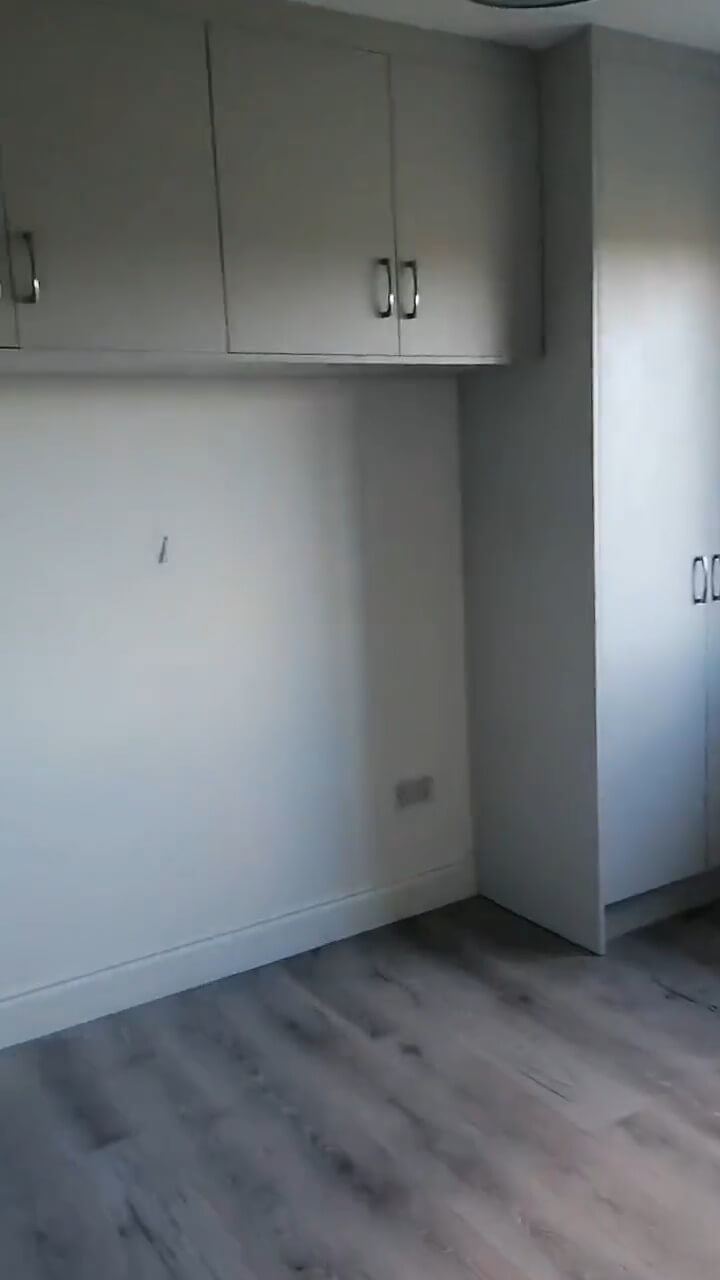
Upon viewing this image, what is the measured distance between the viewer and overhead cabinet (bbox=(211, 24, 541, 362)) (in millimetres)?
2570

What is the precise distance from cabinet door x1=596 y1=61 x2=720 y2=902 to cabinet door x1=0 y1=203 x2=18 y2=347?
146 centimetres

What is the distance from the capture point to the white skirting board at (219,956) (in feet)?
9.46

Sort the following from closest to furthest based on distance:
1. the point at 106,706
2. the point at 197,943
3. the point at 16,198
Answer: the point at 16,198 < the point at 106,706 < the point at 197,943

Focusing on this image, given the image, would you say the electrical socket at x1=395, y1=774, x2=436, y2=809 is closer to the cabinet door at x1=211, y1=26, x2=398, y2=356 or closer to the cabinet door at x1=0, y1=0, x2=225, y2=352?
the cabinet door at x1=211, y1=26, x2=398, y2=356

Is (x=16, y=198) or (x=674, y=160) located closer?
(x=16, y=198)

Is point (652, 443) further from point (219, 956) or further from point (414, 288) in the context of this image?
point (219, 956)

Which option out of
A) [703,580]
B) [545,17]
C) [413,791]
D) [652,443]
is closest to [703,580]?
[703,580]

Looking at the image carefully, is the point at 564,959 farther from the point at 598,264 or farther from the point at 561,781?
the point at 598,264

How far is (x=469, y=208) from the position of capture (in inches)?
115

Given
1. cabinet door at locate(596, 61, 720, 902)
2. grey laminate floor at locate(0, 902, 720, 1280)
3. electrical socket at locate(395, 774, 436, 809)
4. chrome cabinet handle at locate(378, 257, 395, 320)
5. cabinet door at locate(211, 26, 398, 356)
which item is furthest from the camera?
electrical socket at locate(395, 774, 436, 809)

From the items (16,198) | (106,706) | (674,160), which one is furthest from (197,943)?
(674,160)

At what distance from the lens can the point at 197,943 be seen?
3125mm

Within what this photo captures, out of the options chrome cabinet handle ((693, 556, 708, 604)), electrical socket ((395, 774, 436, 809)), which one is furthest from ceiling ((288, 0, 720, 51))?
electrical socket ((395, 774, 436, 809))

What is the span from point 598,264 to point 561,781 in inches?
54.6
